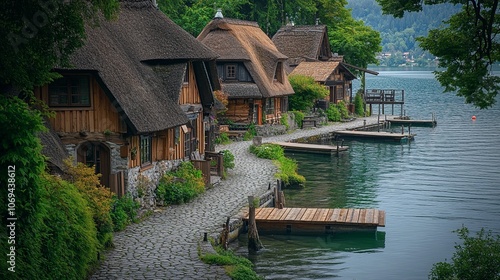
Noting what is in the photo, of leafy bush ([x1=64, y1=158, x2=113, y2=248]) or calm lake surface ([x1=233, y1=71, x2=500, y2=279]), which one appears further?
calm lake surface ([x1=233, y1=71, x2=500, y2=279])

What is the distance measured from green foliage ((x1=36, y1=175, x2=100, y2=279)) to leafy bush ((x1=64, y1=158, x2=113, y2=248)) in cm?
148

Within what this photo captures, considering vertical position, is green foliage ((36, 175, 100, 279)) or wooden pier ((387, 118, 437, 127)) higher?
green foliage ((36, 175, 100, 279))

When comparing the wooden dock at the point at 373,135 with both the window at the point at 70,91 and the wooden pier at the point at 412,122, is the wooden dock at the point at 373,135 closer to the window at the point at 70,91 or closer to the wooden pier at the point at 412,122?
the wooden pier at the point at 412,122

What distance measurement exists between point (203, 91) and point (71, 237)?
59.7ft

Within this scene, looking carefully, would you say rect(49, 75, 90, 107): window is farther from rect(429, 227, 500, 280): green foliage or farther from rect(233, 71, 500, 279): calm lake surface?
rect(429, 227, 500, 280): green foliage

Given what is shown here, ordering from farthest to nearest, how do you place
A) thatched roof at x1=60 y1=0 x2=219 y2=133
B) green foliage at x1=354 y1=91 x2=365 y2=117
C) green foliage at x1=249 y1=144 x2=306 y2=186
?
green foliage at x1=354 y1=91 x2=365 y2=117, green foliage at x1=249 y1=144 x2=306 y2=186, thatched roof at x1=60 y1=0 x2=219 y2=133

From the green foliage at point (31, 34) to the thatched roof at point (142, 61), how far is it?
225 inches

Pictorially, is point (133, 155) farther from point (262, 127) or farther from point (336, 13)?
point (336, 13)

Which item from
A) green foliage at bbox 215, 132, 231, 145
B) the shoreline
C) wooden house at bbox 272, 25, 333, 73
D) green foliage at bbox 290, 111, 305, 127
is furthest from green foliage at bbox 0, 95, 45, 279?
wooden house at bbox 272, 25, 333, 73

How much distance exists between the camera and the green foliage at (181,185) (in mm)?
30173

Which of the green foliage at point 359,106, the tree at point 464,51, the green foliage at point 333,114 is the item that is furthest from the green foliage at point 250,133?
the tree at point 464,51

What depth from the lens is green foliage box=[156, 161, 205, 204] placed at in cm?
3017

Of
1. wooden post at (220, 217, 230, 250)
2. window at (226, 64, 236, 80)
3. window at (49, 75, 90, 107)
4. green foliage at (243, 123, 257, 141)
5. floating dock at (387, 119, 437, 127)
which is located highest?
window at (226, 64, 236, 80)

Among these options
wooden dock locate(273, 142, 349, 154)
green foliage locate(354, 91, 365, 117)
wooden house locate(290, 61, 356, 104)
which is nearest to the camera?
wooden dock locate(273, 142, 349, 154)
